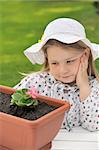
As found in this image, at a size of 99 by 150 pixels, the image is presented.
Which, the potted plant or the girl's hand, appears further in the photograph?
the girl's hand

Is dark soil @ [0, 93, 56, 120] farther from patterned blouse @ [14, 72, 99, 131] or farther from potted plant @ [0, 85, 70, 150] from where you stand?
patterned blouse @ [14, 72, 99, 131]

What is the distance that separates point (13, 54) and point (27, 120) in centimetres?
229

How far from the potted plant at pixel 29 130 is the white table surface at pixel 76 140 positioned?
0.17ft

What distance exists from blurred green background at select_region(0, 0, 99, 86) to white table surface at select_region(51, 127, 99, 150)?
1634 mm

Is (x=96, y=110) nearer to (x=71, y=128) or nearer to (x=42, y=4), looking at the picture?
(x=71, y=128)

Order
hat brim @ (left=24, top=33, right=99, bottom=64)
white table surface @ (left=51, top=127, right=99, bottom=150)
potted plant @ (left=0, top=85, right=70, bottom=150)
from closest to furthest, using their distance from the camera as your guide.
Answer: potted plant @ (left=0, top=85, right=70, bottom=150) → white table surface @ (left=51, top=127, right=99, bottom=150) → hat brim @ (left=24, top=33, right=99, bottom=64)

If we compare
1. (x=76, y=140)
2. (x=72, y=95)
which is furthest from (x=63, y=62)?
(x=76, y=140)

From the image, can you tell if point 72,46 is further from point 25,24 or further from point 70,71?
point 25,24

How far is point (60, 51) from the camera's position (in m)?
1.45

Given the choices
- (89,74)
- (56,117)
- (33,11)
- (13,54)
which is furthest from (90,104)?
(33,11)

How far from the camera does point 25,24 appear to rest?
3.79 meters

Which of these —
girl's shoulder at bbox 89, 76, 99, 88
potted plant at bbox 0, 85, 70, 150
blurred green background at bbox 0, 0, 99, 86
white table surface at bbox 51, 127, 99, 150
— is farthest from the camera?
blurred green background at bbox 0, 0, 99, 86

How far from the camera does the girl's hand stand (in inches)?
59.6

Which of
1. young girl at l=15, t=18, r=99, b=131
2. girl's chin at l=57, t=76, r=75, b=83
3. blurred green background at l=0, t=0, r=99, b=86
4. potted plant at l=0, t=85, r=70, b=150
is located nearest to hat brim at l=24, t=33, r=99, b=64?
young girl at l=15, t=18, r=99, b=131
